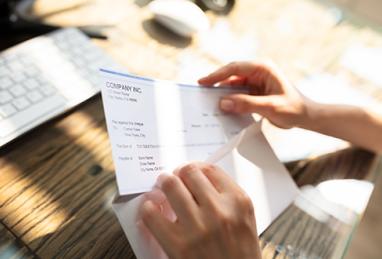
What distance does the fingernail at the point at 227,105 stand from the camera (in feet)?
1.98

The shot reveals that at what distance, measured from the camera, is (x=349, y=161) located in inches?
26.9

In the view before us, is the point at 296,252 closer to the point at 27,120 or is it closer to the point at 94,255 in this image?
the point at 94,255

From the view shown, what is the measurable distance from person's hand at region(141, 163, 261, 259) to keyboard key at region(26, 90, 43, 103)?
239mm

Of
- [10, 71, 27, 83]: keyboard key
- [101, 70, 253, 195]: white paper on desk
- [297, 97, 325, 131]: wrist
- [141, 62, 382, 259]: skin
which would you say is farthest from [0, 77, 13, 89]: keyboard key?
[297, 97, 325, 131]: wrist

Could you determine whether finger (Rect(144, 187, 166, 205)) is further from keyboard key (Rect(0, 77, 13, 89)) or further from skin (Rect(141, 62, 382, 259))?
keyboard key (Rect(0, 77, 13, 89))

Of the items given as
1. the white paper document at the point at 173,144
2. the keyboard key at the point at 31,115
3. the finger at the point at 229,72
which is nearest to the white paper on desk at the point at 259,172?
the white paper document at the point at 173,144

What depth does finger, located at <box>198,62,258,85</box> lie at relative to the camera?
63 cm

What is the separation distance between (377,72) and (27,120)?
0.77 meters

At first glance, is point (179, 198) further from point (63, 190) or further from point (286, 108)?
point (286, 108)

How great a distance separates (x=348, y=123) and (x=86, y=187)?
1.52ft

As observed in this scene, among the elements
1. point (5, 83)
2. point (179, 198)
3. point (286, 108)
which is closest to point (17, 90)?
point (5, 83)

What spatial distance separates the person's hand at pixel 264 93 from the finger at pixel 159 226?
23 cm

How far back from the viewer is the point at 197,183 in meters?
0.45

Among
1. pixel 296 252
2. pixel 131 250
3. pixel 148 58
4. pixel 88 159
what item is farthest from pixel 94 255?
pixel 148 58
